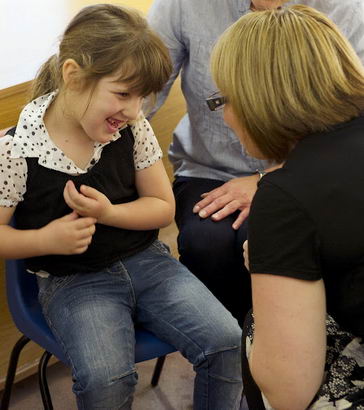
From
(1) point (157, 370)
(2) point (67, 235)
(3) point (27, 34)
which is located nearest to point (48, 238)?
(2) point (67, 235)

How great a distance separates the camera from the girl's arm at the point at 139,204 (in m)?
1.38

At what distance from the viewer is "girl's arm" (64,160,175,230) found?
4.52 feet

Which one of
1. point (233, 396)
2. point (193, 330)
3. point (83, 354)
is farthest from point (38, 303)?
point (233, 396)

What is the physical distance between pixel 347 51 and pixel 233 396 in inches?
29.1

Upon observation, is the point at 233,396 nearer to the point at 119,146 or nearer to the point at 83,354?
the point at 83,354

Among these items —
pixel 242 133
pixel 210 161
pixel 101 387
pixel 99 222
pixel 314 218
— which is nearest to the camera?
pixel 314 218

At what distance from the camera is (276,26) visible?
110cm

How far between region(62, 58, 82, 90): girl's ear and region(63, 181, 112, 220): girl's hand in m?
0.20

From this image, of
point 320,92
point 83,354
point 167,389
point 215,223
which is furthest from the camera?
point 167,389

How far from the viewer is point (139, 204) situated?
1.51 meters

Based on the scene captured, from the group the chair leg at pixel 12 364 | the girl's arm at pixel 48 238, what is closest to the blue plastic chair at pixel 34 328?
the chair leg at pixel 12 364

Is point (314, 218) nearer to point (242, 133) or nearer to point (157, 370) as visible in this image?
point (242, 133)

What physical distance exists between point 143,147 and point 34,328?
1.48 feet

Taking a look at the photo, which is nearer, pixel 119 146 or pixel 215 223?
pixel 119 146
